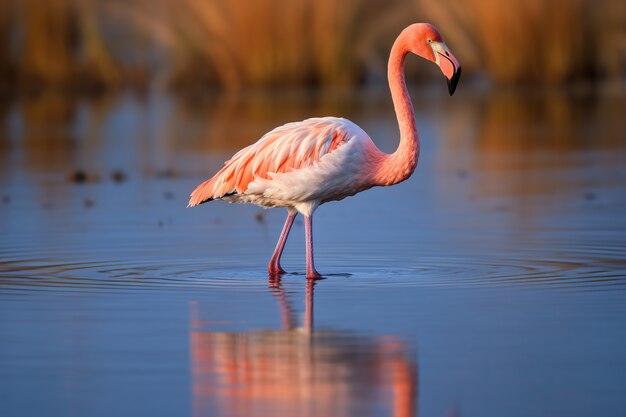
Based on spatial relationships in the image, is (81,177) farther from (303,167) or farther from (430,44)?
(430,44)

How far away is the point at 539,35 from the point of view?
1115 inches

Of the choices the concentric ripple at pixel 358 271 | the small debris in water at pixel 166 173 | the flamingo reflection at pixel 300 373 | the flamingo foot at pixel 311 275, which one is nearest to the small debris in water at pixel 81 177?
the small debris in water at pixel 166 173

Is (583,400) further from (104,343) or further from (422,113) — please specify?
(422,113)

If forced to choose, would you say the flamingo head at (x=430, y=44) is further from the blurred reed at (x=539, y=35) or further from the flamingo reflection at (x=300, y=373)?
the blurred reed at (x=539, y=35)

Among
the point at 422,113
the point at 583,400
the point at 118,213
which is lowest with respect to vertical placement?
the point at 583,400

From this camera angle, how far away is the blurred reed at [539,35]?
1109 inches

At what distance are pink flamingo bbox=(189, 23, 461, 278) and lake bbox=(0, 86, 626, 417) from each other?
0.46 meters

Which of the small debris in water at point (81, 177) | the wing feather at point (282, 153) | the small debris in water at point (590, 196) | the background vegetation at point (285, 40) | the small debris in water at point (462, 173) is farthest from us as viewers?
the background vegetation at point (285, 40)

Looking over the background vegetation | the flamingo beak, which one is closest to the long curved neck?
the flamingo beak

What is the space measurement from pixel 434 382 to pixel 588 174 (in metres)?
9.29

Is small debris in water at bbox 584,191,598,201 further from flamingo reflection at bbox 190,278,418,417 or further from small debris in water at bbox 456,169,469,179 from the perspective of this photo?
flamingo reflection at bbox 190,278,418,417

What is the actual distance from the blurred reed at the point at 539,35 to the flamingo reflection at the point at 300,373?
2213 centimetres

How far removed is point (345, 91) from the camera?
28844 millimetres

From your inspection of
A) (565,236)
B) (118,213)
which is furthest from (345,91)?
(565,236)
